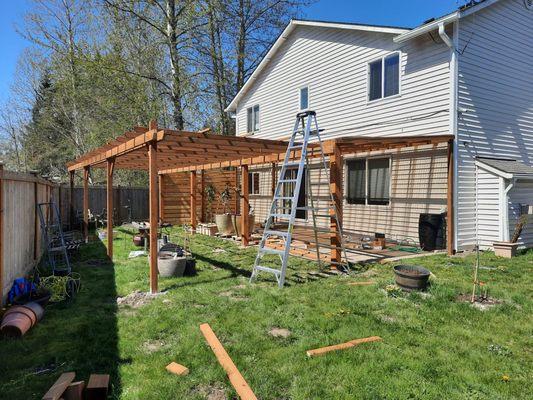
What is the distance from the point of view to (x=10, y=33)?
18234 mm

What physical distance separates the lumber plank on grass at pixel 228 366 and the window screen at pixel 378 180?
7.19m

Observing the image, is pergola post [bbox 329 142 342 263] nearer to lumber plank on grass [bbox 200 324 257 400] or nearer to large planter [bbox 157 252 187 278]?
large planter [bbox 157 252 187 278]

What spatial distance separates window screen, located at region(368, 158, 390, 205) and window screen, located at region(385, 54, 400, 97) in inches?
73.3

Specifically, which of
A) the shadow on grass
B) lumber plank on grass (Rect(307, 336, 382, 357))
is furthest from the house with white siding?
the shadow on grass

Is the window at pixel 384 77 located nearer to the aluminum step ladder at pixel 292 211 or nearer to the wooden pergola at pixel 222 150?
the wooden pergola at pixel 222 150

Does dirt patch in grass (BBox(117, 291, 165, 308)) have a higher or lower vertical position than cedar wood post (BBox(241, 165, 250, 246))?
lower

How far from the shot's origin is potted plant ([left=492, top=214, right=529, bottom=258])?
7.86 m

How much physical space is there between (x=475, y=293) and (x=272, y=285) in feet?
9.78

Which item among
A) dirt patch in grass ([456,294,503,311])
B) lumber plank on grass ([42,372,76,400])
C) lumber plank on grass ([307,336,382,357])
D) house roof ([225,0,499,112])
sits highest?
house roof ([225,0,499,112])

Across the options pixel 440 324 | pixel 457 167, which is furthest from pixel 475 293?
pixel 457 167

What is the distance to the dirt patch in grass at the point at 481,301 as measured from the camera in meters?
4.68

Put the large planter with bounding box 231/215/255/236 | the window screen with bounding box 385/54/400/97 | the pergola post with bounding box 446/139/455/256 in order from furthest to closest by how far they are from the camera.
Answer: the large planter with bounding box 231/215/255/236 → the window screen with bounding box 385/54/400/97 → the pergola post with bounding box 446/139/455/256

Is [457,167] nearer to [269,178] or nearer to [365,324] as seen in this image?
[365,324]

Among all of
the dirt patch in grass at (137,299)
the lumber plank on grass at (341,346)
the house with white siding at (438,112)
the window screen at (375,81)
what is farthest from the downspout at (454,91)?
the dirt patch in grass at (137,299)
